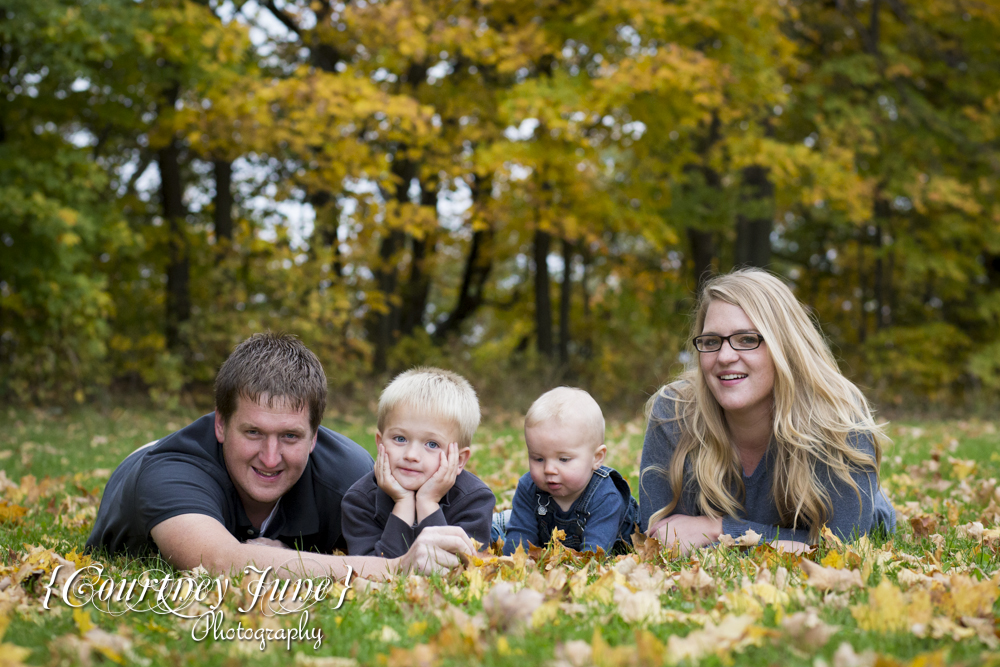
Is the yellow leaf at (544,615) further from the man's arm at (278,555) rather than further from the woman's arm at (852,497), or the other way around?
the woman's arm at (852,497)

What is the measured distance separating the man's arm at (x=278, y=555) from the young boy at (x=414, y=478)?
0.82 feet

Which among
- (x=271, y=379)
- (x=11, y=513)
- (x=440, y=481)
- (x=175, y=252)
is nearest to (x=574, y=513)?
(x=440, y=481)

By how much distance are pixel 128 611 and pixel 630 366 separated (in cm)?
1281

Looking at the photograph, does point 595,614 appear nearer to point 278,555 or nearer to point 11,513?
point 278,555

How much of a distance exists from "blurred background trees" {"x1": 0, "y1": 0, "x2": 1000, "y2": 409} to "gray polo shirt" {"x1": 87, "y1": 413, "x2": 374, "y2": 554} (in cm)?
605

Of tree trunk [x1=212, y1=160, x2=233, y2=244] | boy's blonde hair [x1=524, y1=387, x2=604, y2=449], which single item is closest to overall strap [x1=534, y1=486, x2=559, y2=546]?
boy's blonde hair [x1=524, y1=387, x2=604, y2=449]

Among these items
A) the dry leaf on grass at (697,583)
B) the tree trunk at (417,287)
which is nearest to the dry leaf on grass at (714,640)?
the dry leaf on grass at (697,583)

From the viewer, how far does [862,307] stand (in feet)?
68.8

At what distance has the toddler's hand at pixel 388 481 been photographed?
3.35 meters

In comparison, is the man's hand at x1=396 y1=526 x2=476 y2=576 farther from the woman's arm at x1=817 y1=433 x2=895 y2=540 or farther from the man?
the woman's arm at x1=817 y1=433 x2=895 y2=540

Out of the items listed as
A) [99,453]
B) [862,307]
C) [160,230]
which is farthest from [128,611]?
[862,307]

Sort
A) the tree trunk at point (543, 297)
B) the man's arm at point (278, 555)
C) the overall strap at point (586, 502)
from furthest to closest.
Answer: the tree trunk at point (543, 297), the overall strap at point (586, 502), the man's arm at point (278, 555)

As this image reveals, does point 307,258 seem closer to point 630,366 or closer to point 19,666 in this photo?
point 630,366

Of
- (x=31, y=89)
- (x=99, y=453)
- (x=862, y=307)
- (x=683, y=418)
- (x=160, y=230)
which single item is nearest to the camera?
(x=683, y=418)
